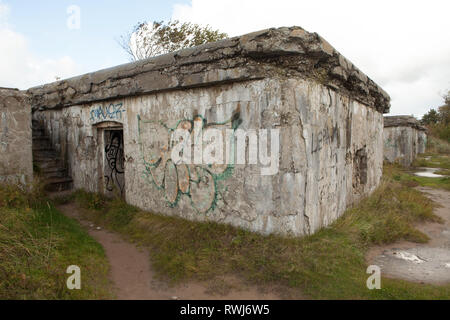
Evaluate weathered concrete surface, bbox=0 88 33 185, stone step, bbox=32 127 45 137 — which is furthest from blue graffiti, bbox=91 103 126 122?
stone step, bbox=32 127 45 137

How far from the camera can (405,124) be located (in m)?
14.8

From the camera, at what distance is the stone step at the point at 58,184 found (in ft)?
22.1

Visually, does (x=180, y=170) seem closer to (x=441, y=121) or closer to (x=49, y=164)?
(x=49, y=164)

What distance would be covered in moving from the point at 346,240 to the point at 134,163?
12.8 feet

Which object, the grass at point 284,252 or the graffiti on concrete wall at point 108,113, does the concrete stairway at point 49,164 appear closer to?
the graffiti on concrete wall at point 108,113

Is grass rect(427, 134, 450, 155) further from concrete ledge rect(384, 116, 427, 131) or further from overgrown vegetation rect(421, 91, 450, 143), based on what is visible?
concrete ledge rect(384, 116, 427, 131)

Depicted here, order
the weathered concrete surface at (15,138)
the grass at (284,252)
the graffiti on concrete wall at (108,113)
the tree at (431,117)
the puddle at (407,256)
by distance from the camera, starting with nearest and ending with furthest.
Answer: the grass at (284,252) < the puddle at (407,256) < the weathered concrete surface at (15,138) < the graffiti on concrete wall at (108,113) < the tree at (431,117)

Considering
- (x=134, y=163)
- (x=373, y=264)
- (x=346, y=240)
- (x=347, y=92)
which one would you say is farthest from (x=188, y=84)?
(x=373, y=264)

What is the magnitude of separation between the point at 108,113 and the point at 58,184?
2329mm

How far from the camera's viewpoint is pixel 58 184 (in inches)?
273

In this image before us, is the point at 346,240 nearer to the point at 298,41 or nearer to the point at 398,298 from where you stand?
the point at 398,298

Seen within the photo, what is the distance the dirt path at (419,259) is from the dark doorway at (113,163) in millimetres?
5217

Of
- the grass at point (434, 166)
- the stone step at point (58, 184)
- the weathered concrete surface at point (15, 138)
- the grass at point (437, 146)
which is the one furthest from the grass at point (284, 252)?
the grass at point (437, 146)

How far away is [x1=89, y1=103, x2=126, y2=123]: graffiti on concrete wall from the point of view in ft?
19.0
